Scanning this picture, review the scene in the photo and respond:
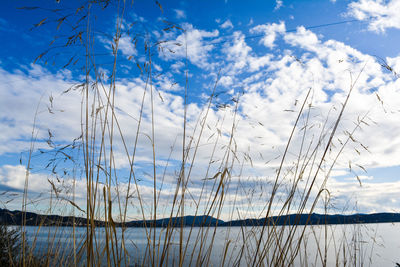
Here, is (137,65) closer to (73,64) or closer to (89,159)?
(73,64)

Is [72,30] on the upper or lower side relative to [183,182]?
upper

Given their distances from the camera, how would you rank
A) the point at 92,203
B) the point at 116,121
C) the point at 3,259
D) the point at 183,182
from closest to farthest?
the point at 92,203
the point at 116,121
the point at 183,182
the point at 3,259

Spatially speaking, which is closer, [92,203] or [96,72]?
[92,203]

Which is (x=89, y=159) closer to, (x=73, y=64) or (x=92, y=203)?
(x=92, y=203)

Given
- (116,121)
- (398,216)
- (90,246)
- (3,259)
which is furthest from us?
(3,259)

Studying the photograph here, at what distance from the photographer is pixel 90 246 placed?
3.71 ft

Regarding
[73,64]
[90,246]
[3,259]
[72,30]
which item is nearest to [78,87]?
[73,64]

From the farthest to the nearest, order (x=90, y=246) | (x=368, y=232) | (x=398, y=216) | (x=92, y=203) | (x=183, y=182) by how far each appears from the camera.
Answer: (x=398, y=216)
(x=368, y=232)
(x=183, y=182)
(x=92, y=203)
(x=90, y=246)

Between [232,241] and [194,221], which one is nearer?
[194,221]

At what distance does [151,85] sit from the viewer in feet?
5.68

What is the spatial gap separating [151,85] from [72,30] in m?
0.54

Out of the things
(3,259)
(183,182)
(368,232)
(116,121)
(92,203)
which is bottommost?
(3,259)

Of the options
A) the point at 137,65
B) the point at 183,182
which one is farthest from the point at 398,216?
the point at 137,65

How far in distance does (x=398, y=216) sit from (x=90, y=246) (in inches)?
203
